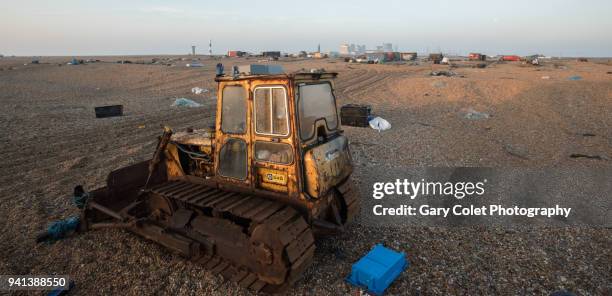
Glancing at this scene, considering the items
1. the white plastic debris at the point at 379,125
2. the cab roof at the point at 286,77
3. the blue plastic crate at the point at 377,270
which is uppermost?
the cab roof at the point at 286,77

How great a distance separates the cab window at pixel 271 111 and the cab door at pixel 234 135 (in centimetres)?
19

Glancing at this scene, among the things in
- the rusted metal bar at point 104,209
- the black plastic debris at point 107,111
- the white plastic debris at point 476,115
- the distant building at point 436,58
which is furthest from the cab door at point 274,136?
the distant building at point 436,58

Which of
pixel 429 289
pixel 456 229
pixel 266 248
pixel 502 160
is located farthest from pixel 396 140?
pixel 266 248

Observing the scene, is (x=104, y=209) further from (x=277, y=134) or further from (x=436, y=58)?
(x=436, y=58)

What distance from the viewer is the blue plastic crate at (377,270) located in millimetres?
4574

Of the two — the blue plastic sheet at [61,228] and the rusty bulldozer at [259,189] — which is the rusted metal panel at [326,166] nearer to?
the rusty bulldozer at [259,189]

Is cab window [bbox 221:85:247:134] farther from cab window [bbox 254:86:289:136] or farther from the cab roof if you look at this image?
cab window [bbox 254:86:289:136]

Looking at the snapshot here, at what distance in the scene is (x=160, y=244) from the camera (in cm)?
570

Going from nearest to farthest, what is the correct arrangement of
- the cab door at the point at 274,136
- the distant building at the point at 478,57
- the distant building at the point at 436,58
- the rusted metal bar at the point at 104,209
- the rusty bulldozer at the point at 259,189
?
the rusty bulldozer at the point at 259,189 → the cab door at the point at 274,136 → the rusted metal bar at the point at 104,209 → the distant building at the point at 436,58 → the distant building at the point at 478,57

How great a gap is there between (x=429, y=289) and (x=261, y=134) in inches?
132

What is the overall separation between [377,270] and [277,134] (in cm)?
241

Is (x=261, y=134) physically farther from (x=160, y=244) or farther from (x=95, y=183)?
(x=95, y=183)

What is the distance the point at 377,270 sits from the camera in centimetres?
464

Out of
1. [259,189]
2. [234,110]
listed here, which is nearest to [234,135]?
[234,110]
